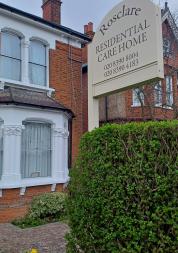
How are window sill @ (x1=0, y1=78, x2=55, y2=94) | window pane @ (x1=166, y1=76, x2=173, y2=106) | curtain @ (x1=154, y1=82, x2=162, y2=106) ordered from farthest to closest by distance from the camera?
1. window pane @ (x1=166, y1=76, x2=173, y2=106)
2. curtain @ (x1=154, y1=82, x2=162, y2=106)
3. window sill @ (x1=0, y1=78, x2=55, y2=94)

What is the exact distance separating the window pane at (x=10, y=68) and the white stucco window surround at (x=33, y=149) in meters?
1.62

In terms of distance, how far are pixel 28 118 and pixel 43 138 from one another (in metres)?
1.01

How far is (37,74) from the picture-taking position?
36.4ft

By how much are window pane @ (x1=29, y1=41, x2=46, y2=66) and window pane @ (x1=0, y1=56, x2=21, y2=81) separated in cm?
65

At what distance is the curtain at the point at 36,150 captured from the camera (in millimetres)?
9680

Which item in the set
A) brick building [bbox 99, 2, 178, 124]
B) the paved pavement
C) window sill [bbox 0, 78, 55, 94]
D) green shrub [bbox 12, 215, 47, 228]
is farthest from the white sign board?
brick building [bbox 99, 2, 178, 124]

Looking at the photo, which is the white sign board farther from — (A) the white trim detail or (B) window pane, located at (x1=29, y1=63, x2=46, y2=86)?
(B) window pane, located at (x1=29, y1=63, x2=46, y2=86)

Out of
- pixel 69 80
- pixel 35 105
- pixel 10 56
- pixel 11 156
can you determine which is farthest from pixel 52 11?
pixel 11 156

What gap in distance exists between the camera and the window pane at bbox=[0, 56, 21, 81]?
10.1 metres

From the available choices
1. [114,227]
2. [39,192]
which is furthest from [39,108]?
[114,227]

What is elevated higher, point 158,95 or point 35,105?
point 158,95

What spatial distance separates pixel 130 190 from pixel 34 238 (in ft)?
13.7

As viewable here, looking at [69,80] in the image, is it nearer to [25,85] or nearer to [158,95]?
[25,85]

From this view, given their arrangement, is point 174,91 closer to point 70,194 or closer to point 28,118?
point 28,118
